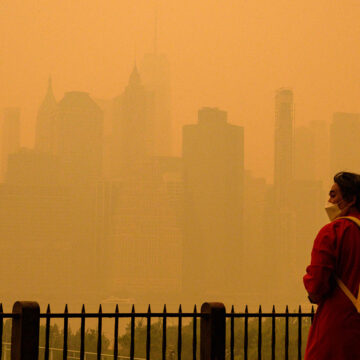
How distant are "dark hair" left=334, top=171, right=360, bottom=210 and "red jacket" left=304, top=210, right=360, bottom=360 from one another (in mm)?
173

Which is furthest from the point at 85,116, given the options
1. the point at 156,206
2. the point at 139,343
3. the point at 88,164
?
the point at 139,343

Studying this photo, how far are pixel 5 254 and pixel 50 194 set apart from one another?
8.35 metres

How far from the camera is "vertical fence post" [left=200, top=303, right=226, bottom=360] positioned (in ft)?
22.4

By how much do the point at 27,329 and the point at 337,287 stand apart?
261 cm

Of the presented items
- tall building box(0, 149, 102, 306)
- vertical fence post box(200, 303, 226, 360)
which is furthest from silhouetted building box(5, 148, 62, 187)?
vertical fence post box(200, 303, 226, 360)

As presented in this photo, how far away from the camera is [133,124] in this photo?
330ft

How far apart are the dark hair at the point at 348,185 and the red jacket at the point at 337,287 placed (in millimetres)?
173

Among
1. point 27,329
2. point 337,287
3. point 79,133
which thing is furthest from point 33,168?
point 337,287

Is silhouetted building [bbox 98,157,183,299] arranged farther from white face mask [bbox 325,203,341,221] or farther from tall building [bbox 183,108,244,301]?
white face mask [bbox 325,203,341,221]

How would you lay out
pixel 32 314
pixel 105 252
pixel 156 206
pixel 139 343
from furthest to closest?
pixel 156 206 < pixel 105 252 < pixel 139 343 < pixel 32 314

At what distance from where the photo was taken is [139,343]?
211ft

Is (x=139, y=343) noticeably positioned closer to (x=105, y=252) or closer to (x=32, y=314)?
(x=105, y=252)

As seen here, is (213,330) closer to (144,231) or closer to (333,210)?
(333,210)

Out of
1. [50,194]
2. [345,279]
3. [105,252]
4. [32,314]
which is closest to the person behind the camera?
[345,279]
